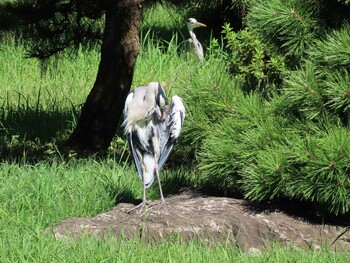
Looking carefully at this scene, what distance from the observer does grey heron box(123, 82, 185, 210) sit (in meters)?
5.04

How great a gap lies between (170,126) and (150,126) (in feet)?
0.39

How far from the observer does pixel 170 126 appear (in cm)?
518

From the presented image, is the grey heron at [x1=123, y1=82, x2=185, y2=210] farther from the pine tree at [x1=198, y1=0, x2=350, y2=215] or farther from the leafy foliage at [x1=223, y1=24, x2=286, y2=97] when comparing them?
the leafy foliage at [x1=223, y1=24, x2=286, y2=97]

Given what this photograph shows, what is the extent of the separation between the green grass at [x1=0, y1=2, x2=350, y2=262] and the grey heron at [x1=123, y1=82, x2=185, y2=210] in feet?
1.00

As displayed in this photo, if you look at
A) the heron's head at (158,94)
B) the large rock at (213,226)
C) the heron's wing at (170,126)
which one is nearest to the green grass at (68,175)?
the large rock at (213,226)

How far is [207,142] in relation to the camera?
5305 millimetres

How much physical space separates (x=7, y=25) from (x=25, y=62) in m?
3.46

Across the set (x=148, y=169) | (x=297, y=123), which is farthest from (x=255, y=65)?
(x=148, y=169)

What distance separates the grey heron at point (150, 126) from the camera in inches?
199

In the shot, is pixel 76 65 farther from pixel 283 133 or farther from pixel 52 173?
pixel 283 133

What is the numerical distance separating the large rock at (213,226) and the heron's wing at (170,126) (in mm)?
353

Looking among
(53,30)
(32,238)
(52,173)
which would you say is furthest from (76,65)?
(32,238)

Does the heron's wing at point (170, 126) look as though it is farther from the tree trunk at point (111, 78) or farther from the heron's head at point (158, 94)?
the tree trunk at point (111, 78)

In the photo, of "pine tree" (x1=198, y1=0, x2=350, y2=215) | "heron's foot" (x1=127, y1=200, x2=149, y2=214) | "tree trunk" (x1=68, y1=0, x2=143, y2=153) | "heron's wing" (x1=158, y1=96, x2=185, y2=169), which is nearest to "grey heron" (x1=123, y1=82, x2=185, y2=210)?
"heron's wing" (x1=158, y1=96, x2=185, y2=169)
